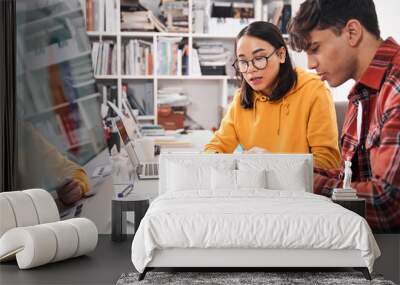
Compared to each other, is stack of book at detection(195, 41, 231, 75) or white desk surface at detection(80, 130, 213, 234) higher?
stack of book at detection(195, 41, 231, 75)

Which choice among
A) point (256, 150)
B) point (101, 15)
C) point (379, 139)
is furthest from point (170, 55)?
point (379, 139)

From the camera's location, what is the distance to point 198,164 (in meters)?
4.71

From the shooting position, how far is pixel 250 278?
3.66 m

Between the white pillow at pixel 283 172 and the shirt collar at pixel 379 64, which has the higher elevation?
the shirt collar at pixel 379 64

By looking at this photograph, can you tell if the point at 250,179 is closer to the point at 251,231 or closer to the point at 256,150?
the point at 256,150

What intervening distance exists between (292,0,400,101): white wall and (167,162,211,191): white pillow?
1145 mm

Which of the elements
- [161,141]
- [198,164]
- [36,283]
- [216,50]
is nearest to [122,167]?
[161,141]

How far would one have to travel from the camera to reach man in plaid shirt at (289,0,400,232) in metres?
4.44

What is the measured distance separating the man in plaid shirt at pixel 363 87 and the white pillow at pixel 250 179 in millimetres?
634

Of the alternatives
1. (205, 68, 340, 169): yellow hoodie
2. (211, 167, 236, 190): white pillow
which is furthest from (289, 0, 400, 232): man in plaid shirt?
(211, 167, 236, 190): white pillow

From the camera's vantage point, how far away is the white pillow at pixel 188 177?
459 cm

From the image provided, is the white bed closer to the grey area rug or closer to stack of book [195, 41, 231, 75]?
the grey area rug

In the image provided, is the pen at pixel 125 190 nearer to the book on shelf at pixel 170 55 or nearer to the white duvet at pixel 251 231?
the book on shelf at pixel 170 55

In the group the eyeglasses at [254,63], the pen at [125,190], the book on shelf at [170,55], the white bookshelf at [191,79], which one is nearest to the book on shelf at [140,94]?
the white bookshelf at [191,79]
